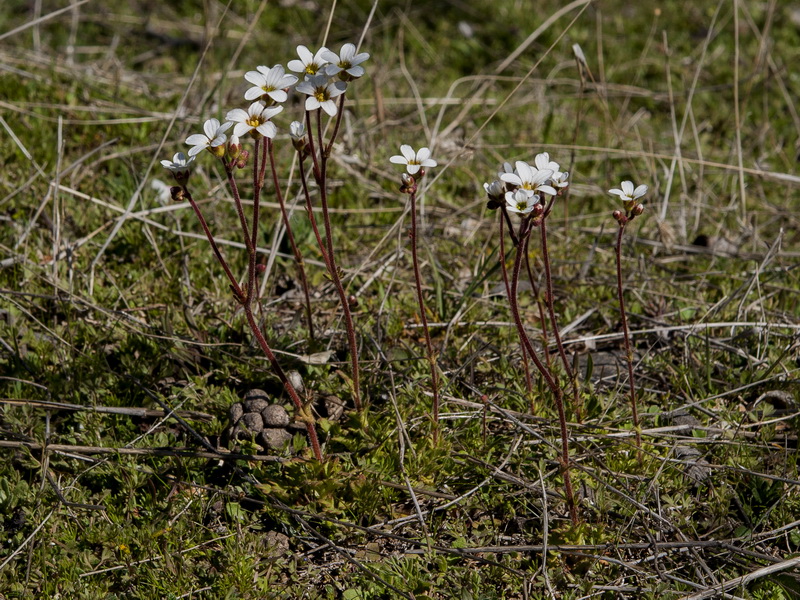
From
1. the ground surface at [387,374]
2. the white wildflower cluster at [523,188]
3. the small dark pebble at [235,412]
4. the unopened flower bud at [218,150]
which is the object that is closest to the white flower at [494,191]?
the white wildflower cluster at [523,188]

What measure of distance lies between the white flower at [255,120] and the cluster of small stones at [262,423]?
101cm

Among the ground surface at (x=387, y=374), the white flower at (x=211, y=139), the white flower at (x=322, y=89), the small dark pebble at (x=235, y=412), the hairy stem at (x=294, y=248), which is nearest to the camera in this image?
the white flower at (x=211, y=139)

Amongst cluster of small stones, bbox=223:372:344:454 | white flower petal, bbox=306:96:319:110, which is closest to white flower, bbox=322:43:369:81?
white flower petal, bbox=306:96:319:110

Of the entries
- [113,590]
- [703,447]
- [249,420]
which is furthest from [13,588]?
[703,447]

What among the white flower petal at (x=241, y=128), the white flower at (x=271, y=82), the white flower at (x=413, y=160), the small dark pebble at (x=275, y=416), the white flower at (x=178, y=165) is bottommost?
the small dark pebble at (x=275, y=416)

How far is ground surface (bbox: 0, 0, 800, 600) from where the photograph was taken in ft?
7.59

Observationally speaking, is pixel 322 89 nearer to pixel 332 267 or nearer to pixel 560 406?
pixel 332 267

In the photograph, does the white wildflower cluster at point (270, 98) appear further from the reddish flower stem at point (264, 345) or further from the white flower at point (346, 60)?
the reddish flower stem at point (264, 345)

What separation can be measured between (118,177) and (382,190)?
54.2 inches

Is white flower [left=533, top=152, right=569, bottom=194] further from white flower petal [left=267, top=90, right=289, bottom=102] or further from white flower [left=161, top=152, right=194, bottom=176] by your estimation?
white flower [left=161, top=152, right=194, bottom=176]

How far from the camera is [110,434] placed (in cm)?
266

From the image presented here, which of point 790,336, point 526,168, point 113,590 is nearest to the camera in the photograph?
point 526,168

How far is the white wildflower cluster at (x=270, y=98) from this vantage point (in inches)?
78.7

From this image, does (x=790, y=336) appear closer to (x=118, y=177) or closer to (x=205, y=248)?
(x=205, y=248)
